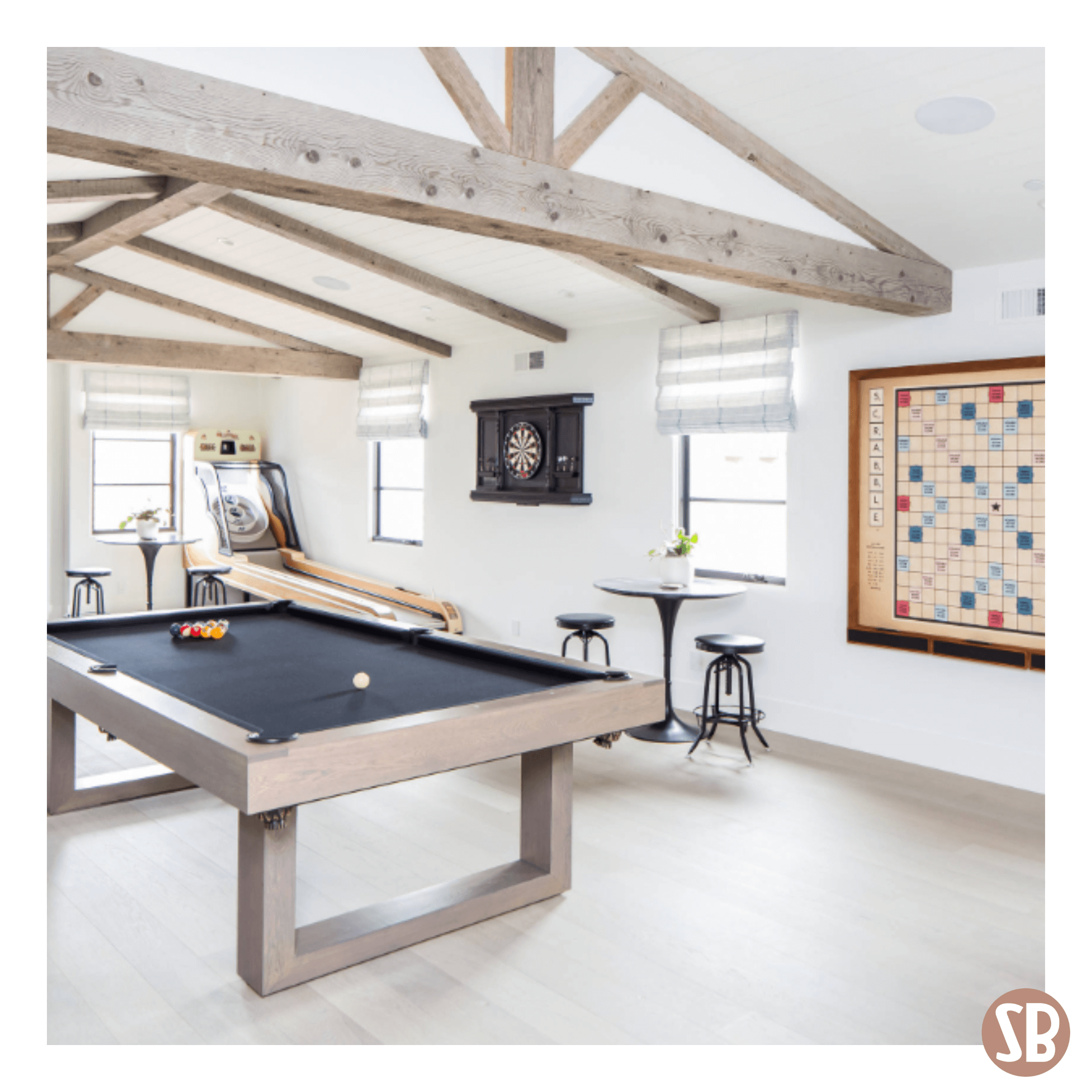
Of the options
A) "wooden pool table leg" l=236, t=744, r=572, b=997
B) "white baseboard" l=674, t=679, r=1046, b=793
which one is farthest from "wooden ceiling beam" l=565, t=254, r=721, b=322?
"wooden pool table leg" l=236, t=744, r=572, b=997

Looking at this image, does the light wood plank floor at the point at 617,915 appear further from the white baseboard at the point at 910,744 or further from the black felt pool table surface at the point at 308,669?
the black felt pool table surface at the point at 308,669

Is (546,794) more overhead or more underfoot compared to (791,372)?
more underfoot

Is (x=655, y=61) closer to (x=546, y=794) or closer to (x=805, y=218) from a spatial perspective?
(x=805, y=218)

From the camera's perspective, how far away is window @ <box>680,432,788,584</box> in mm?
5625

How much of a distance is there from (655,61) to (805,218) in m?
0.97

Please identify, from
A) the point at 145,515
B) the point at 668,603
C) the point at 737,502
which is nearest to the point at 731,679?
the point at 668,603

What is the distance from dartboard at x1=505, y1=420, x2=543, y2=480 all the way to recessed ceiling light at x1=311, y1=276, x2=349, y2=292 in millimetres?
1482

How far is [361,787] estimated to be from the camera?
2.60 meters

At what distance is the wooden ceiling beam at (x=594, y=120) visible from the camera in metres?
3.36

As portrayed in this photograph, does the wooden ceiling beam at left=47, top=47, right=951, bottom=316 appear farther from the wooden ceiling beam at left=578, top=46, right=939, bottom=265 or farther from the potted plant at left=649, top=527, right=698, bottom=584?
the potted plant at left=649, top=527, right=698, bottom=584

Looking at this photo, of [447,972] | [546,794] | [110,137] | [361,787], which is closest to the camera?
[110,137]

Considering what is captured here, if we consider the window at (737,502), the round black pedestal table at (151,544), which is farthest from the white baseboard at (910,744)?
the round black pedestal table at (151,544)
